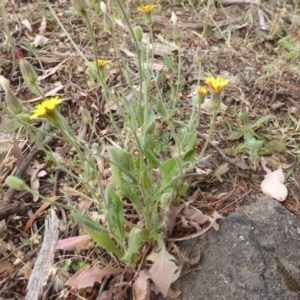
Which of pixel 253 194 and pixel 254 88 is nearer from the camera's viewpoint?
pixel 253 194

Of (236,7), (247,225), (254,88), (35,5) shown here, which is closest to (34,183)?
(247,225)

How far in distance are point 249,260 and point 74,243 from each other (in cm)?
69

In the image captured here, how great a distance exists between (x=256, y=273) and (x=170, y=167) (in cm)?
51

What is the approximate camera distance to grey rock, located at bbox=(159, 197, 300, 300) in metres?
1.52

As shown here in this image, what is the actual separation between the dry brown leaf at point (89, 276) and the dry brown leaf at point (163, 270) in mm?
164

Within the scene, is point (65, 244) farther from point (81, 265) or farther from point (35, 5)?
point (35, 5)

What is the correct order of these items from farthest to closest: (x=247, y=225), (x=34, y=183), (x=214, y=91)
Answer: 1. (x=34, y=183)
2. (x=247, y=225)
3. (x=214, y=91)

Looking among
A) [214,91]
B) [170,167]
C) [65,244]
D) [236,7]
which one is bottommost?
[236,7]

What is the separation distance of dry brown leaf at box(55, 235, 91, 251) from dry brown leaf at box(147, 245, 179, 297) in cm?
30

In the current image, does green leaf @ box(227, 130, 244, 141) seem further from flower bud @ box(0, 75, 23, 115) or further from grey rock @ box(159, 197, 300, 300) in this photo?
flower bud @ box(0, 75, 23, 115)

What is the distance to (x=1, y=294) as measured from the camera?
1.64m

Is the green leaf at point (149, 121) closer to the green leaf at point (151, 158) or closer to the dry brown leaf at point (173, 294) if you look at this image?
the green leaf at point (151, 158)

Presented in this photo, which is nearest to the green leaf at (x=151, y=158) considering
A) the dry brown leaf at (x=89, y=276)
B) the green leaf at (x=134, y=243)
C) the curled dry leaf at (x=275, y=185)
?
the green leaf at (x=134, y=243)

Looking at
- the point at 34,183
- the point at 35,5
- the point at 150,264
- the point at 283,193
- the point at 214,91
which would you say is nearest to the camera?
the point at 214,91
